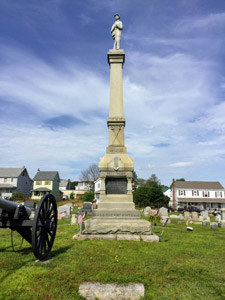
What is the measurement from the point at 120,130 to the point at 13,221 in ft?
21.7

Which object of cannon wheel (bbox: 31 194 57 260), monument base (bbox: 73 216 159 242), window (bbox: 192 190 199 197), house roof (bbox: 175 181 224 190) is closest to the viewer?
cannon wheel (bbox: 31 194 57 260)

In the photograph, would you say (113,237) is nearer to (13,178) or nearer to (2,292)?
(2,292)

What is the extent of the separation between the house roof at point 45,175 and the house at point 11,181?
3580 millimetres

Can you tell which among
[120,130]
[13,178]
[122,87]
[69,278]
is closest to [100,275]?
[69,278]

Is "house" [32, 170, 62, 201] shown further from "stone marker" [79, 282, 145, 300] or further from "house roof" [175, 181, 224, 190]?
"stone marker" [79, 282, 145, 300]

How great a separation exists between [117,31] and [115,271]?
12.3 meters

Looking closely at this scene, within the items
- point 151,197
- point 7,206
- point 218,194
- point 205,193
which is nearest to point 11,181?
point 151,197

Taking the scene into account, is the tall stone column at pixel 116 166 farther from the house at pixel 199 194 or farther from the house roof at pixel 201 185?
the house roof at pixel 201 185

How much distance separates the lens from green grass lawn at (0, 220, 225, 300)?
3.76 meters

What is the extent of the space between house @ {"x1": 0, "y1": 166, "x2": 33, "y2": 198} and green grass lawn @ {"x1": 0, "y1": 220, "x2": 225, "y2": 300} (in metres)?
46.7

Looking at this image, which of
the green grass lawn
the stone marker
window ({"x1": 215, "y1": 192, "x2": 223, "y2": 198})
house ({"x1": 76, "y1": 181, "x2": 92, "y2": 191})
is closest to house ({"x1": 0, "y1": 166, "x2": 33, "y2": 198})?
house ({"x1": 76, "y1": 181, "x2": 92, "y2": 191})

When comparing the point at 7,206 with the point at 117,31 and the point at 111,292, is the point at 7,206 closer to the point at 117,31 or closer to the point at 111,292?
the point at 111,292

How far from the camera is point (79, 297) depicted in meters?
3.49

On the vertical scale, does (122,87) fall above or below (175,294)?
above
